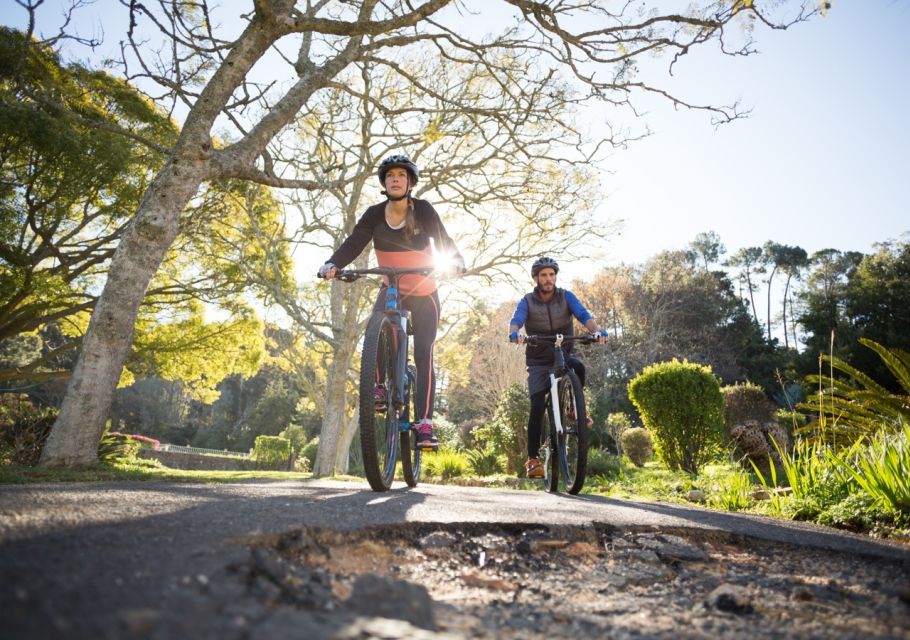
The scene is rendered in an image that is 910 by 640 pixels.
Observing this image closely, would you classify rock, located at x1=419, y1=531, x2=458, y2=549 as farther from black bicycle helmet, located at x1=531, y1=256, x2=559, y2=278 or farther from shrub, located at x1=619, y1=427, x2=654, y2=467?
shrub, located at x1=619, y1=427, x2=654, y2=467

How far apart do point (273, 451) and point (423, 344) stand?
101 feet

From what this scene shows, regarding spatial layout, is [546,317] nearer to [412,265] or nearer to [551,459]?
[551,459]

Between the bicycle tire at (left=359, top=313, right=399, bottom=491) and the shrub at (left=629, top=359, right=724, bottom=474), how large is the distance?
6.89 m

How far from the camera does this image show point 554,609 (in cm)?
142

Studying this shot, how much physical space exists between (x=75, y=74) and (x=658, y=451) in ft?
44.9

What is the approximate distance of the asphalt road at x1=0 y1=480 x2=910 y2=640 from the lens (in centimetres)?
86

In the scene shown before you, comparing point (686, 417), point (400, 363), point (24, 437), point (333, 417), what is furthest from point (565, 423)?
point (24, 437)

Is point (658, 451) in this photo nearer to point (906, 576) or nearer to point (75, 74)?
point (906, 576)

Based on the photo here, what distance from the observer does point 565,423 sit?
16.8ft

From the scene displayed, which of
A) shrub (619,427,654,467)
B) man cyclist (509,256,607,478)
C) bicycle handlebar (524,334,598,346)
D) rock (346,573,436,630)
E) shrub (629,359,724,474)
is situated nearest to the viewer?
rock (346,573,436,630)

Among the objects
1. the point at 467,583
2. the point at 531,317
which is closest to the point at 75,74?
the point at 531,317

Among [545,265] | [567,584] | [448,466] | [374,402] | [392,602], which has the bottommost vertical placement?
[448,466]

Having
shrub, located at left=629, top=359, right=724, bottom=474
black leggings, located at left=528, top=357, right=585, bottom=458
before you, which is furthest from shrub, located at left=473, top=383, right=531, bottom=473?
black leggings, located at left=528, top=357, right=585, bottom=458

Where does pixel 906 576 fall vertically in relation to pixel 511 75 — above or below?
below
